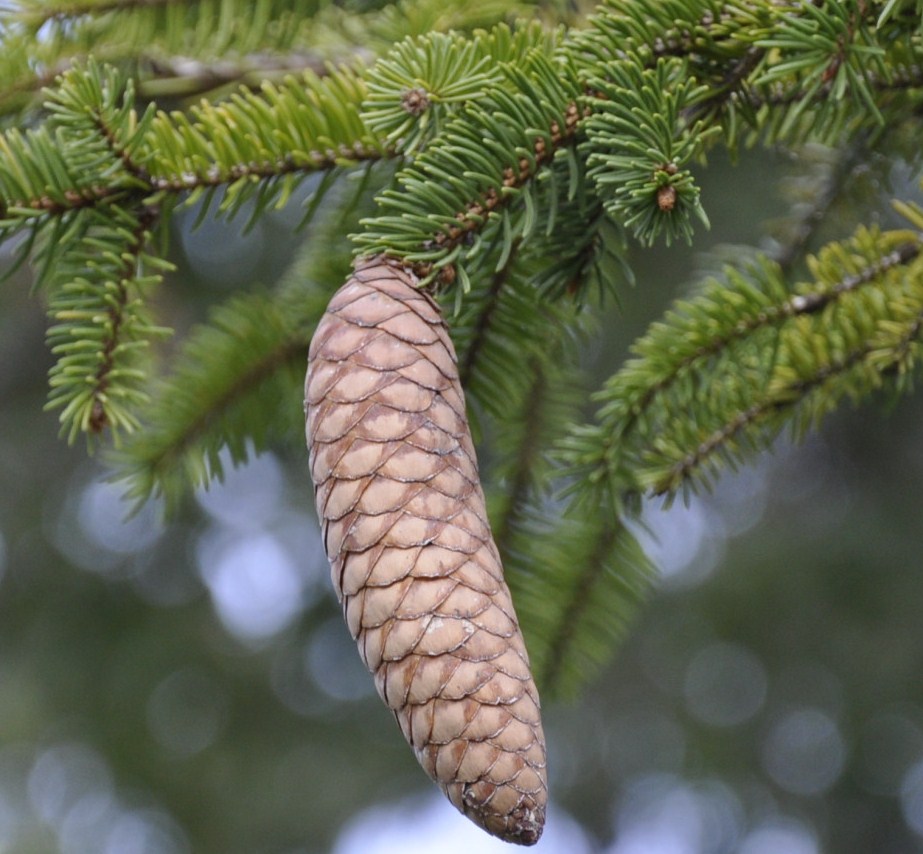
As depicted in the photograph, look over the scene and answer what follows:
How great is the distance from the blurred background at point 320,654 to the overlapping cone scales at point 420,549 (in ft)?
6.49

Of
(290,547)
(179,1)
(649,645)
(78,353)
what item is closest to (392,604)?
(78,353)

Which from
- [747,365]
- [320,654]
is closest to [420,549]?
[747,365]

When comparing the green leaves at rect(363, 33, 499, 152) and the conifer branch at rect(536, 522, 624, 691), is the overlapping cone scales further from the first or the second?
the conifer branch at rect(536, 522, 624, 691)

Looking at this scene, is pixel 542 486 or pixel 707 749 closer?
pixel 542 486

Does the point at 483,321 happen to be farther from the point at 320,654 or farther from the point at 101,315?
the point at 320,654

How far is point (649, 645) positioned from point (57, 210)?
10.0 feet

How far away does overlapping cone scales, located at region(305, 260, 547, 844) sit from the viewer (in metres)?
0.45

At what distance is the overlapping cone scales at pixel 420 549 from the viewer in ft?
1.49

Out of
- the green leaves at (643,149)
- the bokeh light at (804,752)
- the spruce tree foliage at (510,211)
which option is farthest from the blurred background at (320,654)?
the green leaves at (643,149)

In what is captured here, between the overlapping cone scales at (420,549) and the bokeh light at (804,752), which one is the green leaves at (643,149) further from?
the bokeh light at (804,752)

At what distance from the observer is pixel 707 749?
3.38 metres

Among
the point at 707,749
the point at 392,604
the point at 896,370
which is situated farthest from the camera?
the point at 707,749

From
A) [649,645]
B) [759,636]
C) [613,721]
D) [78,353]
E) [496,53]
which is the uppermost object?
[496,53]

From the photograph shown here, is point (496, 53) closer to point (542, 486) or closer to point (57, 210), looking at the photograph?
point (57, 210)
